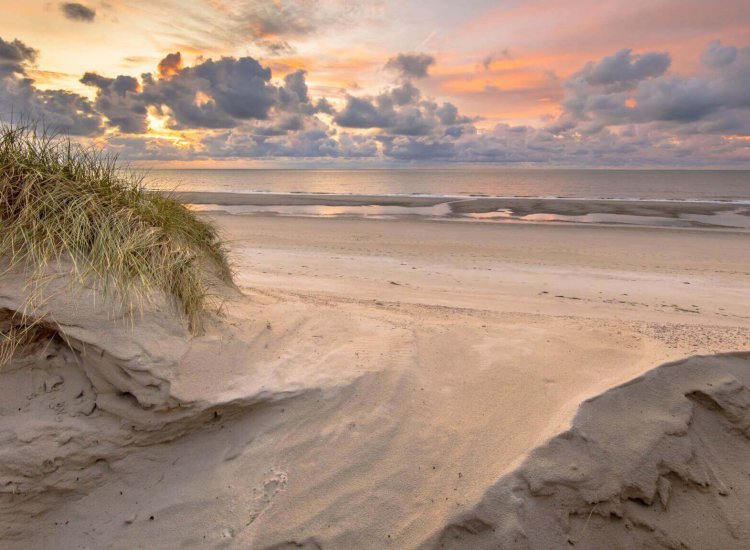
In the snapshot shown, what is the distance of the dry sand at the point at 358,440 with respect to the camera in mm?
2699

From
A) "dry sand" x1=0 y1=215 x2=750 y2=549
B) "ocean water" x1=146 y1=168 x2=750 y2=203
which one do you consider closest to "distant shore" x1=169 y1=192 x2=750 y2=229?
"ocean water" x1=146 y1=168 x2=750 y2=203

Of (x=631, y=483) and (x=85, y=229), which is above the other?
(x=85, y=229)

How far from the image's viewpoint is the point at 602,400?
319cm

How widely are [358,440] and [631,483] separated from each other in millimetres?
1758

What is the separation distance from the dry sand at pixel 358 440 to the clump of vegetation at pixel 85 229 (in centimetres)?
24

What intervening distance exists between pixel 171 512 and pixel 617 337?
4.08m

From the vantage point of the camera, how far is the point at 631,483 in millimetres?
2826

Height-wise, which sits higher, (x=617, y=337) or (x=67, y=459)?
(x=617, y=337)

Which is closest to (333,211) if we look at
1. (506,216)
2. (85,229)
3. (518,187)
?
(506,216)

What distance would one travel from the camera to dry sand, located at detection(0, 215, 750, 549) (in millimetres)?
2699

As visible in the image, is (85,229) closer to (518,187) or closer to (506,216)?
(506,216)

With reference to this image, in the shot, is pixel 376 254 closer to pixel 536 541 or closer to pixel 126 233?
pixel 126 233

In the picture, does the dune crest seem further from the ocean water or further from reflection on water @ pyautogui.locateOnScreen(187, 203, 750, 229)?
reflection on water @ pyautogui.locateOnScreen(187, 203, 750, 229)

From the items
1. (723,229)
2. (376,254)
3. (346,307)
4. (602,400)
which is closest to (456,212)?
(723,229)
